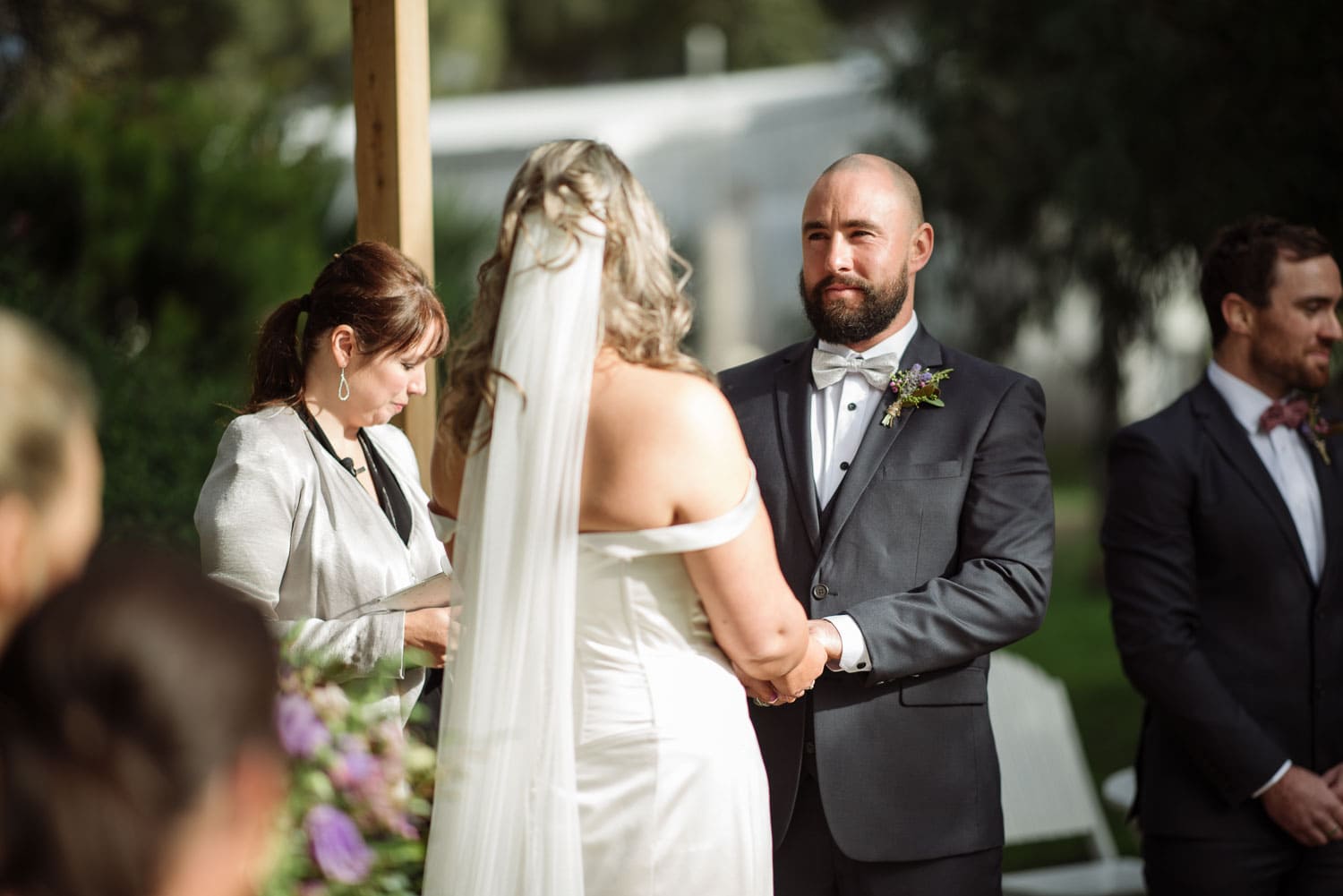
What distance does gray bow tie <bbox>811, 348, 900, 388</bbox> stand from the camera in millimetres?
3475

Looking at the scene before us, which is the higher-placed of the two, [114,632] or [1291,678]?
[114,632]

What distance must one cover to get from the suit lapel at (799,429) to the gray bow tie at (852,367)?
0.17 ft

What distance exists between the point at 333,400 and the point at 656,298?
984 millimetres

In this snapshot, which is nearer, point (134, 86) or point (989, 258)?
point (134, 86)

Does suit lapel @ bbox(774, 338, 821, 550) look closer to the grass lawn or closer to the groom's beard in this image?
the groom's beard

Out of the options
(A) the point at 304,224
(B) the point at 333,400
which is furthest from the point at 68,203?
(B) the point at 333,400

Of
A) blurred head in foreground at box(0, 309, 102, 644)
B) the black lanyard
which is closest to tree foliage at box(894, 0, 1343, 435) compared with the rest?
the black lanyard

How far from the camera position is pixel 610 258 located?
2.59 m

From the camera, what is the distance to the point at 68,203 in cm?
980

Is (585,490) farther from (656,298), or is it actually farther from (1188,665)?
(1188,665)

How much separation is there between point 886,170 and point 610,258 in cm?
116

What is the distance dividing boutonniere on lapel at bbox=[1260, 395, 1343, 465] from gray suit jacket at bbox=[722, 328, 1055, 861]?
2.61ft

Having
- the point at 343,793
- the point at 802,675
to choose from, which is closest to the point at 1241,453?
the point at 802,675

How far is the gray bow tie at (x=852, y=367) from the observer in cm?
347
